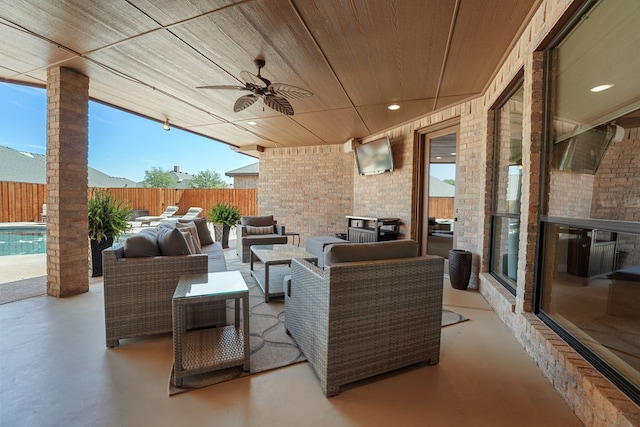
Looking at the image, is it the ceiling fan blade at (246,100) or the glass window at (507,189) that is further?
the ceiling fan blade at (246,100)

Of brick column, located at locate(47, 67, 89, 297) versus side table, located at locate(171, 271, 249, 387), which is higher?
brick column, located at locate(47, 67, 89, 297)

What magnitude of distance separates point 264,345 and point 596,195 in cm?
254

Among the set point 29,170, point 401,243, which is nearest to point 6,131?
point 29,170

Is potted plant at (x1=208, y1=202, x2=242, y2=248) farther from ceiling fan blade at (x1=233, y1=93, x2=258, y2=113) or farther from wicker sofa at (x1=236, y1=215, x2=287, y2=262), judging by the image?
ceiling fan blade at (x1=233, y1=93, x2=258, y2=113)

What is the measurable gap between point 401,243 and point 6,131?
31964 mm

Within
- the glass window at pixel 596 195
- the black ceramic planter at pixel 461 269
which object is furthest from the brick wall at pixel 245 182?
the glass window at pixel 596 195

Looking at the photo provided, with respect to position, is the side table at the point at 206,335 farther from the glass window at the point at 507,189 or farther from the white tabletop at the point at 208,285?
the glass window at the point at 507,189

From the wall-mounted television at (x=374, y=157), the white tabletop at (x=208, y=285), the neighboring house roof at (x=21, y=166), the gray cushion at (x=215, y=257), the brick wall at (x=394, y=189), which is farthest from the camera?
the neighboring house roof at (x=21, y=166)

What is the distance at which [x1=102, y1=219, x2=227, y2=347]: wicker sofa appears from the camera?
2.19 meters

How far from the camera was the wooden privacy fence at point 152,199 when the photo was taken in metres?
9.93

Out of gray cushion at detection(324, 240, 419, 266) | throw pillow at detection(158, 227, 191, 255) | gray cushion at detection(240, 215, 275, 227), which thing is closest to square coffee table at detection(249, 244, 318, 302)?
throw pillow at detection(158, 227, 191, 255)

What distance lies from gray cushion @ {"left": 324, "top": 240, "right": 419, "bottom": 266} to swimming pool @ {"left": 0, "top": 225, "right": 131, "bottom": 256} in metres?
5.54

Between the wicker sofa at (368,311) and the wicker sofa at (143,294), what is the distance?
3.29 ft

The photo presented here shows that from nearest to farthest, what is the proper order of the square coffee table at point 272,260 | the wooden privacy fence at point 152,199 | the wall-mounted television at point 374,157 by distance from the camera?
the square coffee table at point 272,260 → the wall-mounted television at point 374,157 → the wooden privacy fence at point 152,199
